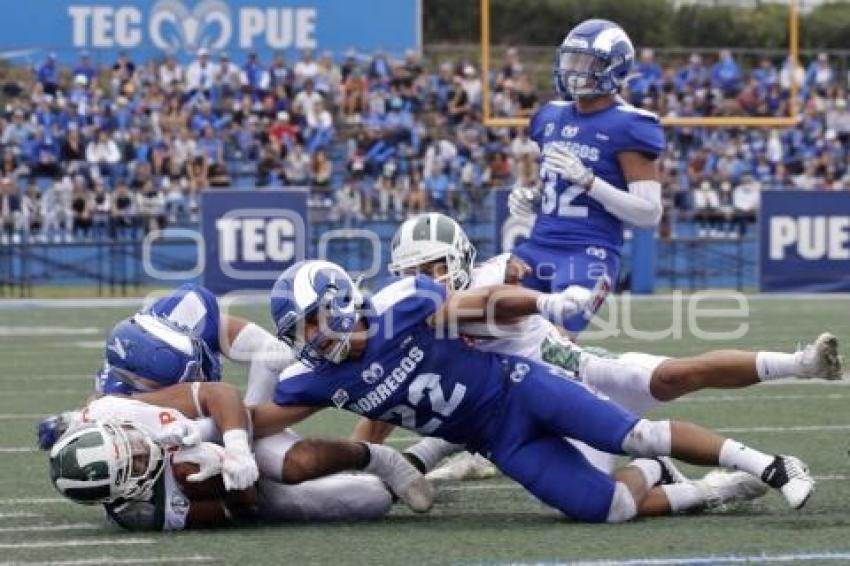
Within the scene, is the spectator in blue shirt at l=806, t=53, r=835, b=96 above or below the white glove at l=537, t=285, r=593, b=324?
above

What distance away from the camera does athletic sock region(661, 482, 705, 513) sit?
5.57m

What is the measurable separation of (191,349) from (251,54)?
18.0 meters

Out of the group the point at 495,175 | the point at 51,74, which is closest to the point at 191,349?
the point at 495,175

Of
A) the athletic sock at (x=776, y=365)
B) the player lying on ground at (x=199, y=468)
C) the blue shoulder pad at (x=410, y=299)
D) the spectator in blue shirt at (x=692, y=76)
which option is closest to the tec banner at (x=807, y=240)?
the spectator in blue shirt at (x=692, y=76)

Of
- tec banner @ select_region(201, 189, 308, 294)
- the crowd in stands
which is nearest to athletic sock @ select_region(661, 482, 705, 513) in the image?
tec banner @ select_region(201, 189, 308, 294)

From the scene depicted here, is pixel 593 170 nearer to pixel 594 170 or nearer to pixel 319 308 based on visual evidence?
pixel 594 170

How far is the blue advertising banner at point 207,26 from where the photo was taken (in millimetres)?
25922

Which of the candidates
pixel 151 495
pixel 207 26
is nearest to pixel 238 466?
pixel 151 495

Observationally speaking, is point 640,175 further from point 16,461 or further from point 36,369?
point 36,369

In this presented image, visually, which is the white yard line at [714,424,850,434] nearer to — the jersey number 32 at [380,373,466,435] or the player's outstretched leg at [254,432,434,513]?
the player's outstretched leg at [254,432,434,513]

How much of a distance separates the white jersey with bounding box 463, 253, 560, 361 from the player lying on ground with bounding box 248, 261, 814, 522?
A: 0.20ft

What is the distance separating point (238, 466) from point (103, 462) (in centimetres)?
38

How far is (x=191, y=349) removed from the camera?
5.78 meters

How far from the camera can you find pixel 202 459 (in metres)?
5.38
